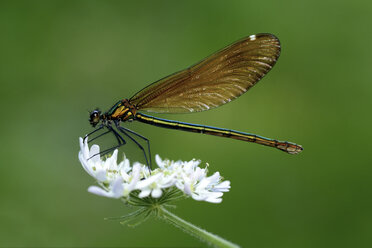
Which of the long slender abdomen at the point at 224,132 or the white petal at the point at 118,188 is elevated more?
the long slender abdomen at the point at 224,132

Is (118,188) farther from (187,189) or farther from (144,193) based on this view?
(187,189)

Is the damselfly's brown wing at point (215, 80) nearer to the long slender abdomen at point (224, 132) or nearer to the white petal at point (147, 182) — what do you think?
the long slender abdomen at point (224, 132)

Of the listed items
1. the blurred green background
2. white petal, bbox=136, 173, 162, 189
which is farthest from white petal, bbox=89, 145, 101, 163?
the blurred green background

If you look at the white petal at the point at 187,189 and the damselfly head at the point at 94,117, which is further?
the damselfly head at the point at 94,117

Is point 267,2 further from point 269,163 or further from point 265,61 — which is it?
point 265,61

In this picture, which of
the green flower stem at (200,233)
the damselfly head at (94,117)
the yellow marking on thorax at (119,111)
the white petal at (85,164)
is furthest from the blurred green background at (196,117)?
the green flower stem at (200,233)

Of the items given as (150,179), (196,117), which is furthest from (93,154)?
(196,117)
